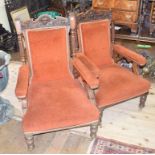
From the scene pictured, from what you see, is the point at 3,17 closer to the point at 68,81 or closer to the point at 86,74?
the point at 68,81

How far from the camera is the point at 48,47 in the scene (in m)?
2.16

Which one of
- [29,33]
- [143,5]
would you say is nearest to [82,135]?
[29,33]

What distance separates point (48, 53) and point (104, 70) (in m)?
0.59

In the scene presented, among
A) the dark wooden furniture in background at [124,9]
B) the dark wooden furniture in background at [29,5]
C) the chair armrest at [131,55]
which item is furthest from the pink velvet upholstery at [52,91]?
the dark wooden furniture in background at [29,5]

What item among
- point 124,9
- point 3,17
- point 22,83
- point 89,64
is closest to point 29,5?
point 3,17

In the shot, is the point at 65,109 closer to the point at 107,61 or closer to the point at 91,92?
the point at 91,92

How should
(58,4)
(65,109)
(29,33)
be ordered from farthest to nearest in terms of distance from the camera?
(58,4), (29,33), (65,109)

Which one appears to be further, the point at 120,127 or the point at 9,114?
the point at 9,114

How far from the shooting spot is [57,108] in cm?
183

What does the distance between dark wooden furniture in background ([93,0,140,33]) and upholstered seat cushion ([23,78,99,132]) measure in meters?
1.98

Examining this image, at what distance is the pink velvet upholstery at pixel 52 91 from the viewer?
175cm

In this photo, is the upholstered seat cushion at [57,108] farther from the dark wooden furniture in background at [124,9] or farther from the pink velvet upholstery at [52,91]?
the dark wooden furniture in background at [124,9]

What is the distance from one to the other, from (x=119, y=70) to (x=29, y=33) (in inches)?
37.0

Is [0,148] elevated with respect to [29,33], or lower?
lower
